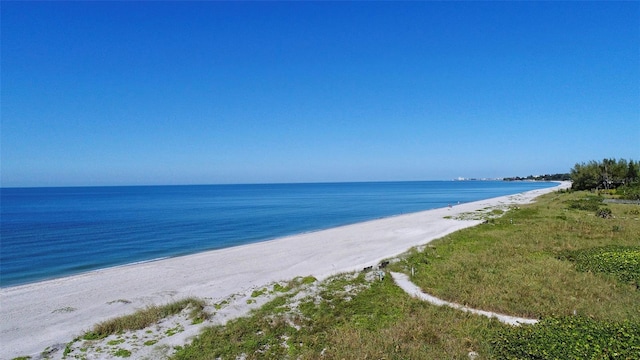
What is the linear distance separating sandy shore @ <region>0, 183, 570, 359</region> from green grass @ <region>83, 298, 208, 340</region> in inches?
45.7

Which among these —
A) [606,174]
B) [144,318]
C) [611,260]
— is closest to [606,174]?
[606,174]

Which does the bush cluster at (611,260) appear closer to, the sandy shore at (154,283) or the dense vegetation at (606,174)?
the sandy shore at (154,283)

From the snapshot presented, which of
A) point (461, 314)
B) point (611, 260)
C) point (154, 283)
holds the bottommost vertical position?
point (154, 283)

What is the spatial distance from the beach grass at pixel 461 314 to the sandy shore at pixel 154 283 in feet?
17.1

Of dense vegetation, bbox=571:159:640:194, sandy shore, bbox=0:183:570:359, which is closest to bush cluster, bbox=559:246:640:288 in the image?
sandy shore, bbox=0:183:570:359

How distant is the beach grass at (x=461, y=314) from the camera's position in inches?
448

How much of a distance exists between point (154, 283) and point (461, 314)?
62.3 ft

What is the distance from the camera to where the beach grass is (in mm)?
11367

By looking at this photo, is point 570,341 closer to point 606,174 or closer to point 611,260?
point 611,260

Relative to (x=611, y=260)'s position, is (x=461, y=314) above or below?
below

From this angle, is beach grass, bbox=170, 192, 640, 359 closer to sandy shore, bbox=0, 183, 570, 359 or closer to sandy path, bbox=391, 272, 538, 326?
sandy path, bbox=391, 272, 538, 326

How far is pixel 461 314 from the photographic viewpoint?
Answer: 14672 mm

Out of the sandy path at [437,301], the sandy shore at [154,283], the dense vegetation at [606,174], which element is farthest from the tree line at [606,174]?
the sandy path at [437,301]

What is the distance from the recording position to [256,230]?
52.7 metres
